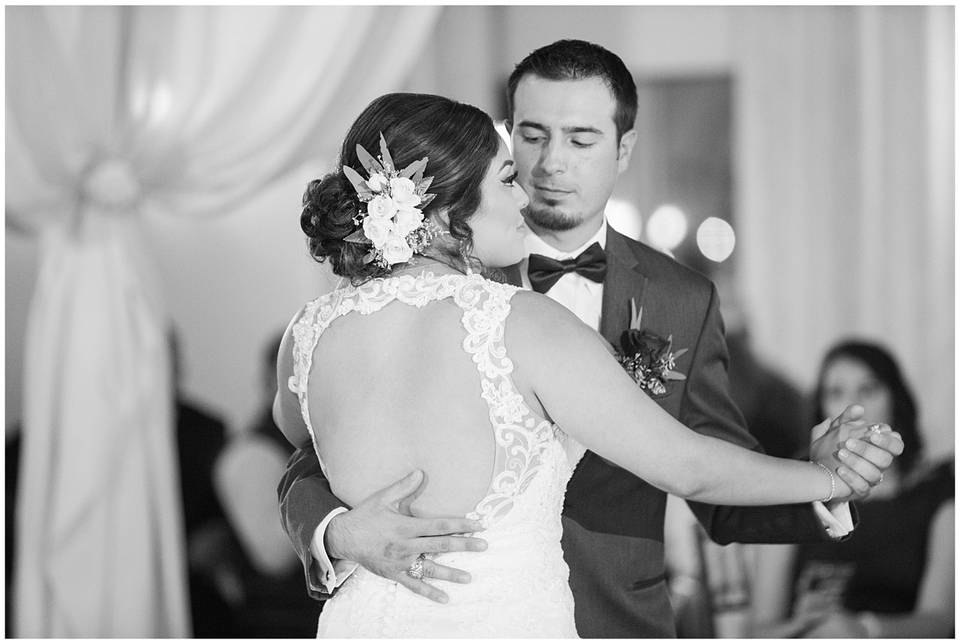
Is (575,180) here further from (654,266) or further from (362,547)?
(362,547)

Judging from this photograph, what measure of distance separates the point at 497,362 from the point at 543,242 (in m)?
0.79

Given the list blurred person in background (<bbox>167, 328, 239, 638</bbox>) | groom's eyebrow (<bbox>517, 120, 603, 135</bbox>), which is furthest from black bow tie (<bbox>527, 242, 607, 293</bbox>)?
blurred person in background (<bbox>167, 328, 239, 638</bbox>)

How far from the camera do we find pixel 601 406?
1808mm

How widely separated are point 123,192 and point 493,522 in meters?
3.03

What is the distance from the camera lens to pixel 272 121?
4531mm

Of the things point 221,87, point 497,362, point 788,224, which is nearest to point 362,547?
point 497,362

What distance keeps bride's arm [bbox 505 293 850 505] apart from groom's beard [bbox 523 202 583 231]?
0.62 metres

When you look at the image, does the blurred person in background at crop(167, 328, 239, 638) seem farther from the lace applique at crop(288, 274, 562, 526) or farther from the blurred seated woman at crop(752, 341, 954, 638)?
the lace applique at crop(288, 274, 562, 526)

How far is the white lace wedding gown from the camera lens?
6.02 feet

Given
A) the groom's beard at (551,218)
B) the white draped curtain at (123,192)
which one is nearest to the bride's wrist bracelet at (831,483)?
the groom's beard at (551,218)

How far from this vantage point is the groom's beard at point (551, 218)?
246 centimetres

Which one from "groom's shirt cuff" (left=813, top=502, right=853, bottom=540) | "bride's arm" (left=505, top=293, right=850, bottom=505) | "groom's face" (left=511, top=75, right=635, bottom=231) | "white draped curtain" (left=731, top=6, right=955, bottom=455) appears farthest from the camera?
"white draped curtain" (left=731, top=6, right=955, bottom=455)

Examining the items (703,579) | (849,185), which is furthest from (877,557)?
(849,185)

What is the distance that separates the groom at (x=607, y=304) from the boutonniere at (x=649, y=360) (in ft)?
0.33
